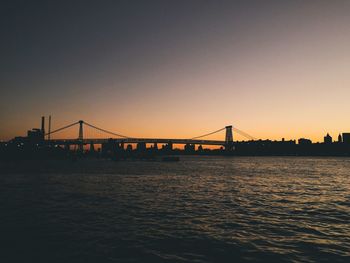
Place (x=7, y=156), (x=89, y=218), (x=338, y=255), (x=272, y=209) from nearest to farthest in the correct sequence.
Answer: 1. (x=338, y=255)
2. (x=89, y=218)
3. (x=272, y=209)
4. (x=7, y=156)

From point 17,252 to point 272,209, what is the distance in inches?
604

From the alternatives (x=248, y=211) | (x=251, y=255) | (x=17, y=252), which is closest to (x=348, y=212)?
(x=248, y=211)

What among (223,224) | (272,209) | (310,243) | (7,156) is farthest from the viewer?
(7,156)

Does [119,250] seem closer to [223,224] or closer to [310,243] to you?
[223,224]

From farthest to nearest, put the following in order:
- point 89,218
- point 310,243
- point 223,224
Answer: point 89,218 < point 223,224 < point 310,243

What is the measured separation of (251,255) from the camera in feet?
33.3

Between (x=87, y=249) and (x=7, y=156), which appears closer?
(x=87, y=249)

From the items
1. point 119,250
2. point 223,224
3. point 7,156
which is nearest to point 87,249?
point 119,250

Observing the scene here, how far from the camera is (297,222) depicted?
15.5 meters

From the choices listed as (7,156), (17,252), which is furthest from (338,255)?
(7,156)

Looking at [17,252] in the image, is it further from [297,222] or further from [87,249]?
[297,222]

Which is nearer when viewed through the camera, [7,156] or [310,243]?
[310,243]

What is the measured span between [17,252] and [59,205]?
10.4m

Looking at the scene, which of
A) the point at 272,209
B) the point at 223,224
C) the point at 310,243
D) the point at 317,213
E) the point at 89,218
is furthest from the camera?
the point at 272,209
